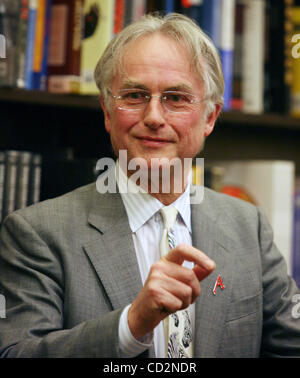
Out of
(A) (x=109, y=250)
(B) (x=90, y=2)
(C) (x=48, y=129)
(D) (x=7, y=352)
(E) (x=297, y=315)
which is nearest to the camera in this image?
(D) (x=7, y=352)

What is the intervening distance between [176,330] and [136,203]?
0.84ft

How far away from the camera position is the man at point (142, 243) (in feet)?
3.07

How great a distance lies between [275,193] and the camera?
1.51m

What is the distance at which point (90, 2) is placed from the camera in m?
1.24

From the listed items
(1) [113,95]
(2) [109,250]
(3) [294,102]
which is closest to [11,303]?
(2) [109,250]

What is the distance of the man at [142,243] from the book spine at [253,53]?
0.40 m

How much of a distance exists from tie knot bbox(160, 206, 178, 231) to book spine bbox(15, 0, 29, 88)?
17.5 inches

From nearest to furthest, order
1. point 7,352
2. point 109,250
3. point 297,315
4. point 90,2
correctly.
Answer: point 7,352 < point 109,250 < point 297,315 < point 90,2

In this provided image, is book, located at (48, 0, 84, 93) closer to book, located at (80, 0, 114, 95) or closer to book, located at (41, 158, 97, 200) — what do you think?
book, located at (80, 0, 114, 95)

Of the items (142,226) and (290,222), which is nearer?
(142,226)

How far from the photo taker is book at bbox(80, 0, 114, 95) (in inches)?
48.7

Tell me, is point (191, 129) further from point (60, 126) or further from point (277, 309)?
point (60, 126)

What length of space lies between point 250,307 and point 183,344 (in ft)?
0.58

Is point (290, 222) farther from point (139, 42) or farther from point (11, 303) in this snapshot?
point (11, 303)
